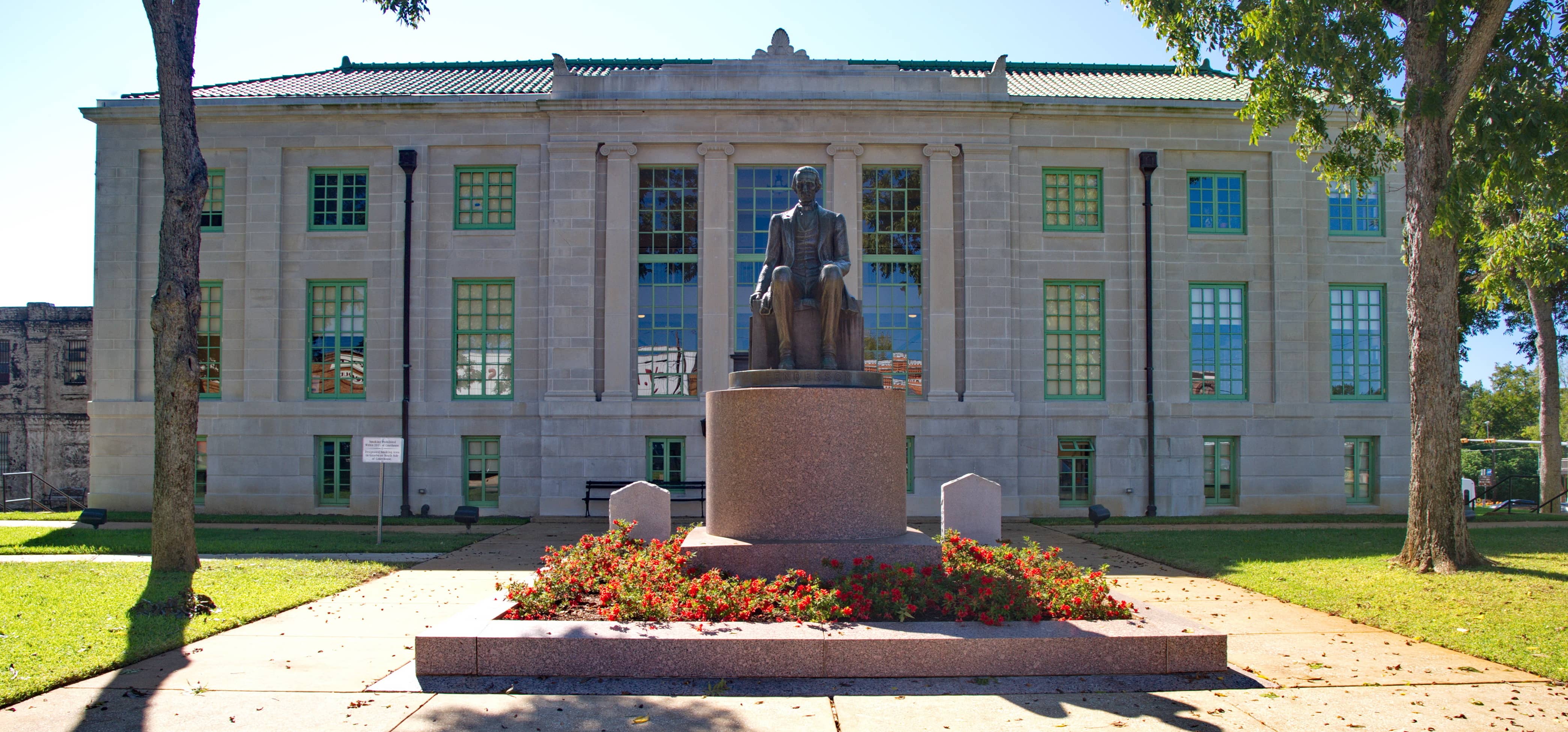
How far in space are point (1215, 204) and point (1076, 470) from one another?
25.4ft

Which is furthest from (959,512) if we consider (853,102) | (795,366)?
(853,102)

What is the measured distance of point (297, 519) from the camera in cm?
A: 2200

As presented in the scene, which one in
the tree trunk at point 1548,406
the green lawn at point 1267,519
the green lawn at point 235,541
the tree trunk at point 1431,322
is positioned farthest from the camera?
the tree trunk at point 1548,406

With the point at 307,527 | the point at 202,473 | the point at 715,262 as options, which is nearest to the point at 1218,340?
the point at 715,262

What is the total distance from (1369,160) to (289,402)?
23560 millimetres

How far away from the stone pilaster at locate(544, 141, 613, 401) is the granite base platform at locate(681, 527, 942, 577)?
14593 mm

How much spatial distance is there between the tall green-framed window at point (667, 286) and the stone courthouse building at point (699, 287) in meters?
0.07

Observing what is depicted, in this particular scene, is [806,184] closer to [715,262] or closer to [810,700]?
[810,700]

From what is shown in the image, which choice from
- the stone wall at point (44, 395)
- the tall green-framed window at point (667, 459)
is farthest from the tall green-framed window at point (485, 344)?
the stone wall at point (44, 395)

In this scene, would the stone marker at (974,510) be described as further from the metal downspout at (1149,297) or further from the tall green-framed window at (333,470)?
the tall green-framed window at (333,470)

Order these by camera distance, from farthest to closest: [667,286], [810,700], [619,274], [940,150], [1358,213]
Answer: [1358,213]
[667,286]
[940,150]
[619,274]
[810,700]

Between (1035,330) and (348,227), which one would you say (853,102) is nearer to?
(1035,330)

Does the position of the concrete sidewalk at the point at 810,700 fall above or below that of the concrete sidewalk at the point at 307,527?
above

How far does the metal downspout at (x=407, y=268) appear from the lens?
23266 millimetres
